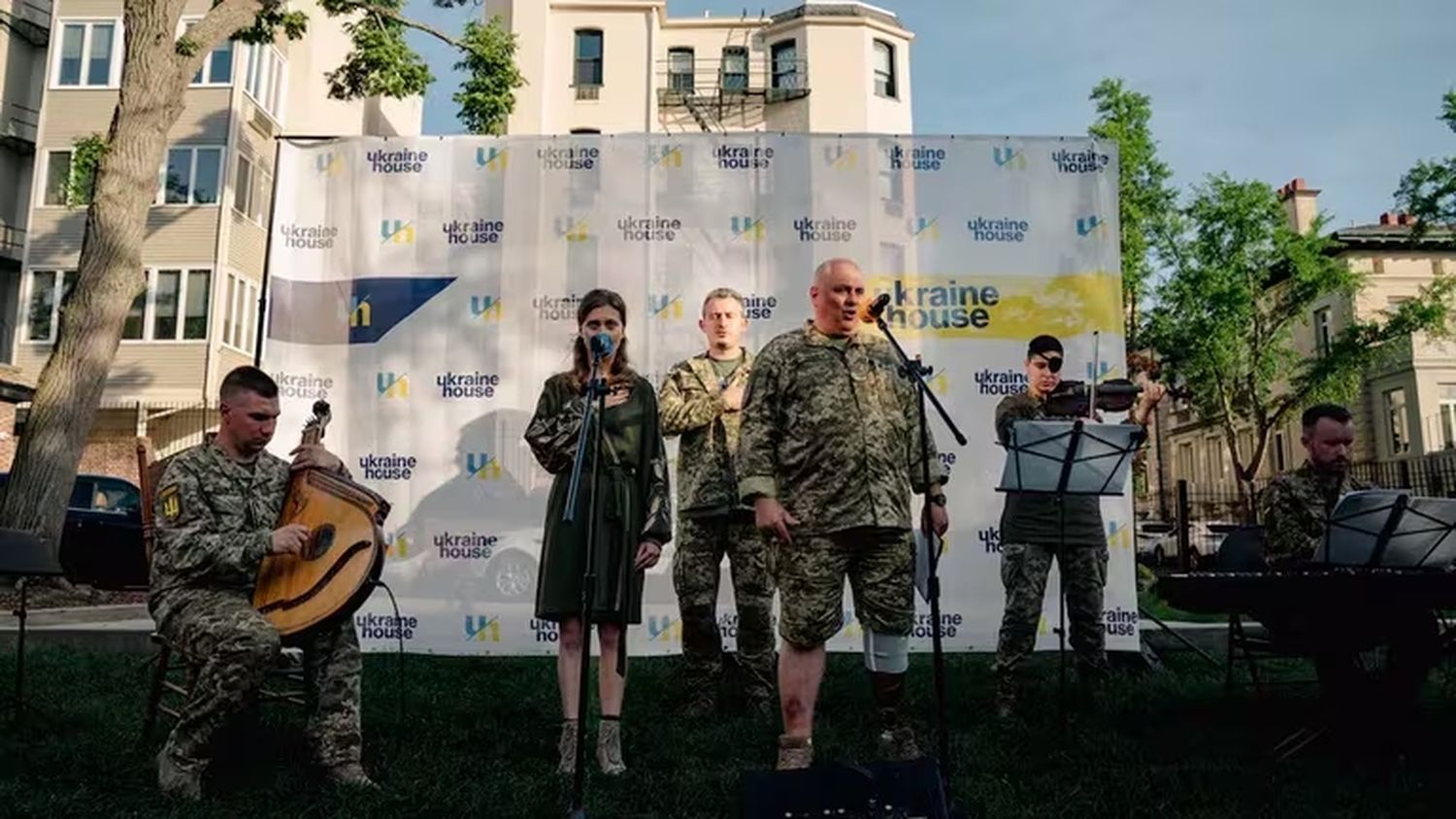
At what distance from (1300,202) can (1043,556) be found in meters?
37.2

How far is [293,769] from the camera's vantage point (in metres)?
4.00

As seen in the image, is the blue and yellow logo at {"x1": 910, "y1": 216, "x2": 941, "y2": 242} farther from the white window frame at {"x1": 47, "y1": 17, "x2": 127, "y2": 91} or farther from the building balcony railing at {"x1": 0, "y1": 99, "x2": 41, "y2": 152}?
the building balcony railing at {"x1": 0, "y1": 99, "x2": 41, "y2": 152}

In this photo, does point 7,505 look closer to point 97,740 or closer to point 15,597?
point 15,597

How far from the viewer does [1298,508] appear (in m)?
5.00

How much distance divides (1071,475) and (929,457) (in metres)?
0.97

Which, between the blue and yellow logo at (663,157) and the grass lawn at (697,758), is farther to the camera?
the blue and yellow logo at (663,157)

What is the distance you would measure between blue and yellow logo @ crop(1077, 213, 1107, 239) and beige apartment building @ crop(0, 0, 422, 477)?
1964 cm

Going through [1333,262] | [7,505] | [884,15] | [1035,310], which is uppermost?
[884,15]

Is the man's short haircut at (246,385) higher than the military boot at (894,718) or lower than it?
higher

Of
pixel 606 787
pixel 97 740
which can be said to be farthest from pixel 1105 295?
pixel 97 740

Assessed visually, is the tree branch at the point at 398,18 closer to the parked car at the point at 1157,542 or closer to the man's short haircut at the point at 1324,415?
the man's short haircut at the point at 1324,415

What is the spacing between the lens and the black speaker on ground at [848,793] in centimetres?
298

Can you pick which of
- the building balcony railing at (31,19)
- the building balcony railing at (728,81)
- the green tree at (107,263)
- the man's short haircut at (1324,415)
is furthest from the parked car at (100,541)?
the building balcony railing at (728,81)

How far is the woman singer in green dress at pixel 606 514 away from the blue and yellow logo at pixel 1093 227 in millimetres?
3820
